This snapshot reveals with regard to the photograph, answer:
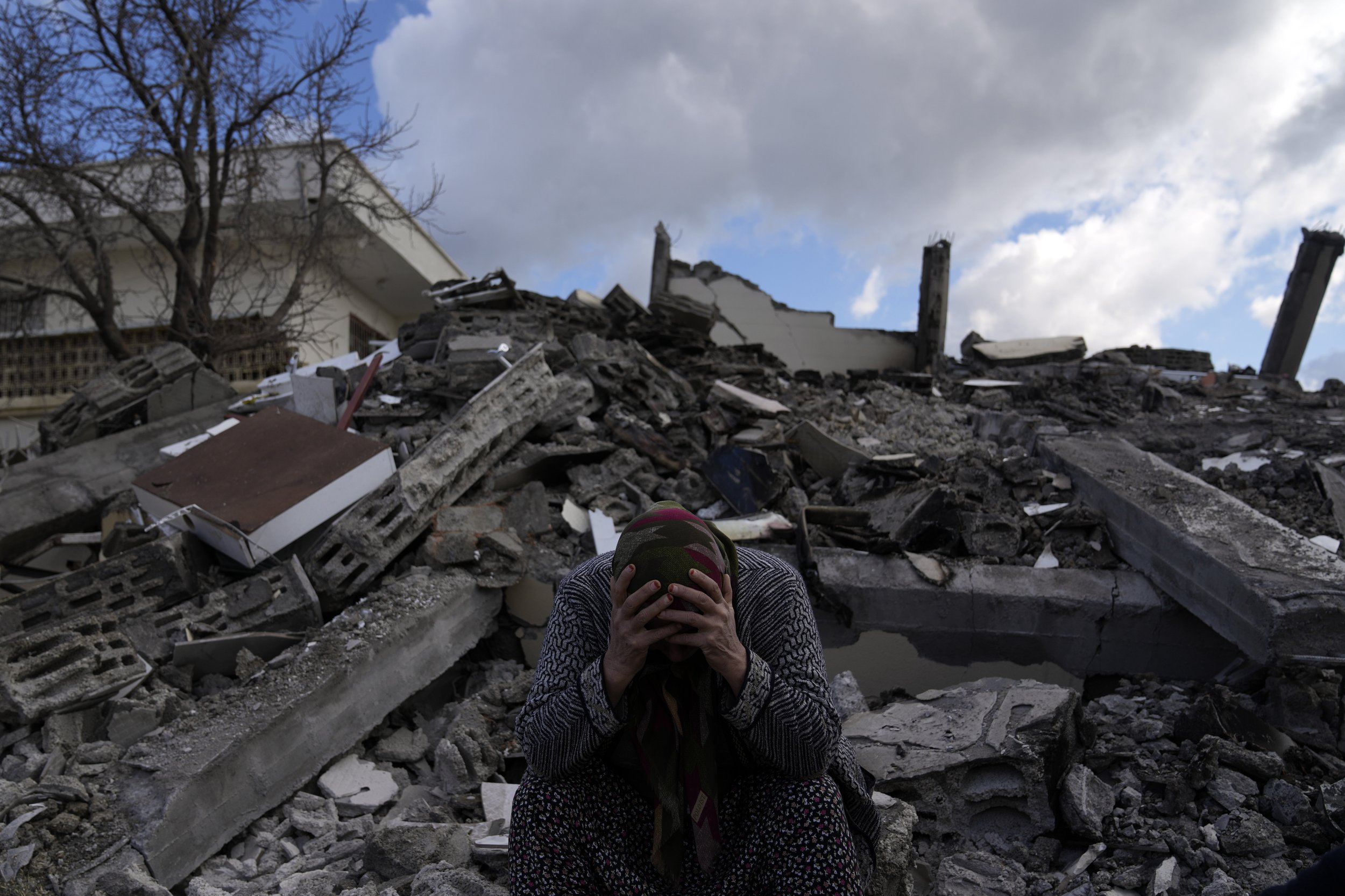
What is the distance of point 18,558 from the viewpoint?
507cm

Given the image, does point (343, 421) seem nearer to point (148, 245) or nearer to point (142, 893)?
point (142, 893)

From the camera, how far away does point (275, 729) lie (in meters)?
3.01

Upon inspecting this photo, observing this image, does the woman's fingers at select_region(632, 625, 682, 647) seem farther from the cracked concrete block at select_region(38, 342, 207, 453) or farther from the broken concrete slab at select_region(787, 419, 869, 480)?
the cracked concrete block at select_region(38, 342, 207, 453)

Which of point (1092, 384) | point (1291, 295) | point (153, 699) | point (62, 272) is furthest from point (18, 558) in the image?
point (1291, 295)

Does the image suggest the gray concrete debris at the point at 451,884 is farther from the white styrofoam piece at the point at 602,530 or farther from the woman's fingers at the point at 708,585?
the white styrofoam piece at the point at 602,530

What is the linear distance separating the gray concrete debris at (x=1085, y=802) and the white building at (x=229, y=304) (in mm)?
8992

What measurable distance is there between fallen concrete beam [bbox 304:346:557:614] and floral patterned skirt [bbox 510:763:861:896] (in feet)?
8.21

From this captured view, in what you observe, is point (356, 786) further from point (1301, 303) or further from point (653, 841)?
point (1301, 303)

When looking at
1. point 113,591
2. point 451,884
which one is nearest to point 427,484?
point 113,591

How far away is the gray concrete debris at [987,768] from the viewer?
268 centimetres

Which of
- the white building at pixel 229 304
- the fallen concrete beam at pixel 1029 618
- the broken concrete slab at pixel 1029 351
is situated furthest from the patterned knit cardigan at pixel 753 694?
the broken concrete slab at pixel 1029 351

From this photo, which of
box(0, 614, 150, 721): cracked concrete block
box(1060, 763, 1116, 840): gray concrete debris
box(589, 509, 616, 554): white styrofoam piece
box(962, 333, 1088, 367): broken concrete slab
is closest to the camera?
box(1060, 763, 1116, 840): gray concrete debris

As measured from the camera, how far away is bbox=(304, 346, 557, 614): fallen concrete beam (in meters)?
4.03

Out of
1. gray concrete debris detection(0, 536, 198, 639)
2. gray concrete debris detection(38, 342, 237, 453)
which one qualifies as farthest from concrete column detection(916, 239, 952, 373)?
gray concrete debris detection(0, 536, 198, 639)
